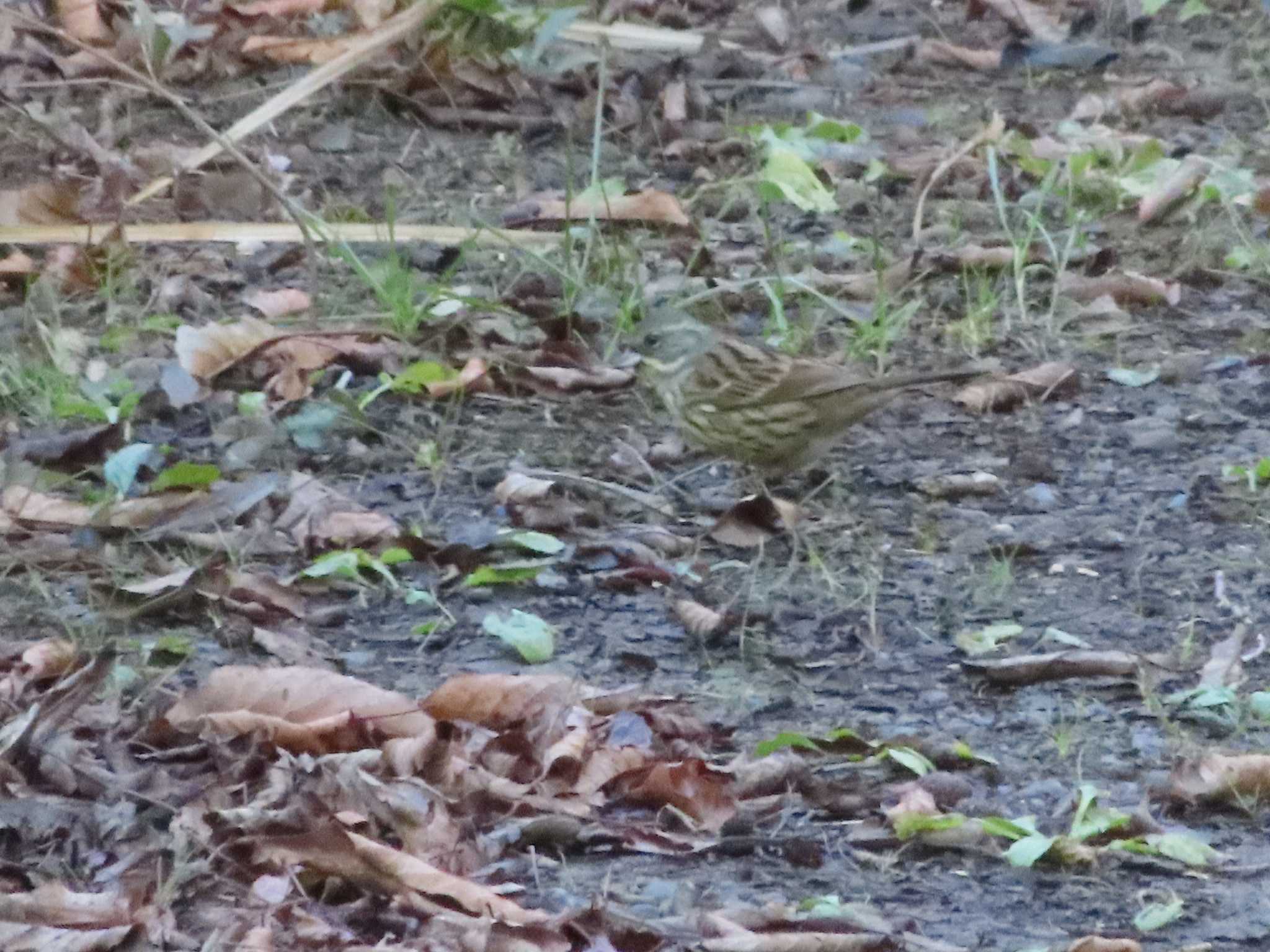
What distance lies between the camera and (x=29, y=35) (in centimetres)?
764

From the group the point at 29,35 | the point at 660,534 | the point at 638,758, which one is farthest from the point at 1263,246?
the point at 29,35

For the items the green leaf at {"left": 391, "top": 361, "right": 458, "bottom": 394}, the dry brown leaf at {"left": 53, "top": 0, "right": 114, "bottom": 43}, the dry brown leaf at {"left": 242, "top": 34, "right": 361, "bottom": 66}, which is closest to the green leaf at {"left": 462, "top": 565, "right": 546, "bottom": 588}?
the green leaf at {"left": 391, "top": 361, "right": 458, "bottom": 394}

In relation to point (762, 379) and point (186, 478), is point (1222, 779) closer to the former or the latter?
point (762, 379)

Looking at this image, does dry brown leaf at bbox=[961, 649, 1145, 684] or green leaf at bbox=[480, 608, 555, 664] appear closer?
dry brown leaf at bbox=[961, 649, 1145, 684]

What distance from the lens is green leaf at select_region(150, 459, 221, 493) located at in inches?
184

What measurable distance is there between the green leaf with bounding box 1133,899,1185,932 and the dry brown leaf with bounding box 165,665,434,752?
116 cm

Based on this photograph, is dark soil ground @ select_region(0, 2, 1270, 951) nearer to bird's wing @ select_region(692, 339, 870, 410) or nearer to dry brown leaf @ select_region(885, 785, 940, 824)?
dry brown leaf @ select_region(885, 785, 940, 824)

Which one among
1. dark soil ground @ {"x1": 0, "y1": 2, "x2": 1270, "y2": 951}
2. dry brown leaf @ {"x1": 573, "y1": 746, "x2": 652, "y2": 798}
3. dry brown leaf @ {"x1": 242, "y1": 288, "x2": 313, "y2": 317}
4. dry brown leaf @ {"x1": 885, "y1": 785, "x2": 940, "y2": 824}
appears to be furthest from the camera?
dry brown leaf @ {"x1": 242, "y1": 288, "x2": 313, "y2": 317}

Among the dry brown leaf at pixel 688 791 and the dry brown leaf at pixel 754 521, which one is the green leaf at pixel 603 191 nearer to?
the dry brown leaf at pixel 754 521

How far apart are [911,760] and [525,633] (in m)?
0.85

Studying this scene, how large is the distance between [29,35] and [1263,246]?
4231 mm

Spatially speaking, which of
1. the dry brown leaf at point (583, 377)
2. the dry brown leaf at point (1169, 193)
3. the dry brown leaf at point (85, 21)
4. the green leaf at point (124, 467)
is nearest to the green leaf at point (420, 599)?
the green leaf at point (124, 467)

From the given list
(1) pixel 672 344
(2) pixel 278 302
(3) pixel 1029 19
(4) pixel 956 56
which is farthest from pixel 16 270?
(3) pixel 1029 19

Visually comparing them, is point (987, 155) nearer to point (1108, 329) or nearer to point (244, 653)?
point (1108, 329)
